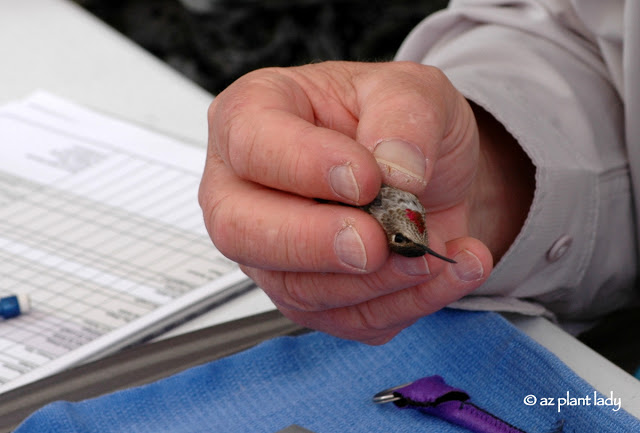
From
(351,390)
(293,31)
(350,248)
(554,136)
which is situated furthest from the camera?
(293,31)

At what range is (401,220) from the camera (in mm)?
408

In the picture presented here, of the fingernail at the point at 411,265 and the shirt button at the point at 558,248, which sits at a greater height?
the fingernail at the point at 411,265

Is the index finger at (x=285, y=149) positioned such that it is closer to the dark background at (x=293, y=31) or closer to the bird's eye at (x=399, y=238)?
the bird's eye at (x=399, y=238)

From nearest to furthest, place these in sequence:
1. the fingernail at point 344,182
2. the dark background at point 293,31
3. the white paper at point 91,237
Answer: the fingernail at point 344,182 < the white paper at point 91,237 < the dark background at point 293,31

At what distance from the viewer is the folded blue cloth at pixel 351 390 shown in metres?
0.46

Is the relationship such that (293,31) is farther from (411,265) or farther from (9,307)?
(411,265)

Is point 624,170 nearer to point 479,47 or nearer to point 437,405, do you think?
point 479,47

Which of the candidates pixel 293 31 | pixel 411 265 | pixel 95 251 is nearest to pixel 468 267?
pixel 411 265

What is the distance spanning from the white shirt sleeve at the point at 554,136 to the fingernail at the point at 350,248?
0.64ft

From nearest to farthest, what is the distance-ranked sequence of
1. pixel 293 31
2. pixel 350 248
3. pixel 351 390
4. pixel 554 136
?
pixel 350 248 < pixel 351 390 < pixel 554 136 < pixel 293 31

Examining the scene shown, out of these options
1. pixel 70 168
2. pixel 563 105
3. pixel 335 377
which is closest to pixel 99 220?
pixel 70 168

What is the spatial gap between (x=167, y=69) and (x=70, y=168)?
24cm

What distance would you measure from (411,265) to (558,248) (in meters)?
0.26

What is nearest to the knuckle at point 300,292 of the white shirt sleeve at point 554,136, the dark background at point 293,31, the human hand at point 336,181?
the human hand at point 336,181
